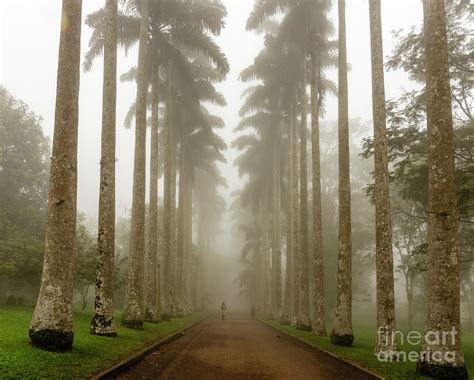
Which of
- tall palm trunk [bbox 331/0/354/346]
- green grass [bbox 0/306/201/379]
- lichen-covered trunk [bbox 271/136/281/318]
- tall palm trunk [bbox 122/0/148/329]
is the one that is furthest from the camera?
lichen-covered trunk [bbox 271/136/281/318]

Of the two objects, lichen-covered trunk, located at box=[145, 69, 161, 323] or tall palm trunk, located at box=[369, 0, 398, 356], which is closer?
tall palm trunk, located at box=[369, 0, 398, 356]

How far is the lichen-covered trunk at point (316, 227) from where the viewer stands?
18.4 m

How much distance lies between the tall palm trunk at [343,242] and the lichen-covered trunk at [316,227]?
368 centimetres

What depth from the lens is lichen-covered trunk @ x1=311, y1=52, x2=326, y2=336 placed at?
1844cm

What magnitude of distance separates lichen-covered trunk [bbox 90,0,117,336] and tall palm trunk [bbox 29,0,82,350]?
11.7ft

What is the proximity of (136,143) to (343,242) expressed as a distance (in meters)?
9.36

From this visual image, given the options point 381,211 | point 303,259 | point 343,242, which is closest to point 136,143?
point 343,242

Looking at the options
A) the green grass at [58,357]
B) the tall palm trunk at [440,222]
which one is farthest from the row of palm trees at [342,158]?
the green grass at [58,357]

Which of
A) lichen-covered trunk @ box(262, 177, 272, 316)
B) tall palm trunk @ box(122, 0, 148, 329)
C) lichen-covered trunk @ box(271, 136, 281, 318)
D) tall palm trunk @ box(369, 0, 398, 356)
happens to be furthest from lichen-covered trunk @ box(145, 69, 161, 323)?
lichen-covered trunk @ box(262, 177, 272, 316)

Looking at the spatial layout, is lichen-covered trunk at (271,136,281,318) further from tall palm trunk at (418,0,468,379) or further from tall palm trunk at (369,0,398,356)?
tall palm trunk at (418,0,468,379)

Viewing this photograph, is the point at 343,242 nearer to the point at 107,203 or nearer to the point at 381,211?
the point at 381,211

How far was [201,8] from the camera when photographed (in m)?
21.5

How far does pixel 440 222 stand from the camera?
8414 millimetres

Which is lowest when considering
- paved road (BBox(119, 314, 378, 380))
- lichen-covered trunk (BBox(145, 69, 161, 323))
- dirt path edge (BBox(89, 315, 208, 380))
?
paved road (BBox(119, 314, 378, 380))
